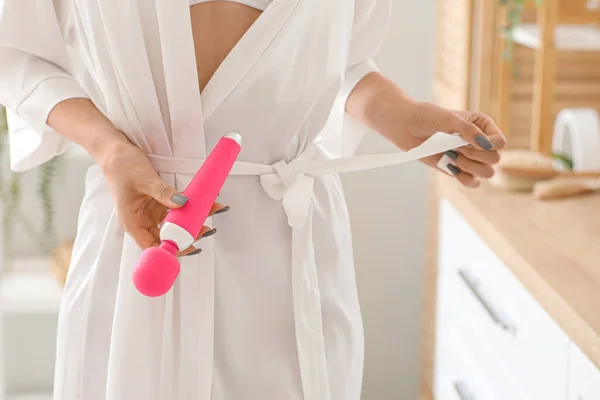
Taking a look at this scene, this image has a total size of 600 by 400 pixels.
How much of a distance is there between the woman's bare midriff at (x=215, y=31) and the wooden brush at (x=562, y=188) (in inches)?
34.9

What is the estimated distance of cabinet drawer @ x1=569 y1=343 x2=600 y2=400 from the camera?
107cm

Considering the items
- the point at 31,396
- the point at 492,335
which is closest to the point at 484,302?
the point at 492,335

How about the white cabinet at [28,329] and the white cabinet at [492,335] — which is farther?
the white cabinet at [28,329]

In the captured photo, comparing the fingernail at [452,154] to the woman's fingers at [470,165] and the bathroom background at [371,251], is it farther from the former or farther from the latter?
the bathroom background at [371,251]

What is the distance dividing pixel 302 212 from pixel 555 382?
18.4 inches

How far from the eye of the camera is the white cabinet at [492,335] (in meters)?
1.21

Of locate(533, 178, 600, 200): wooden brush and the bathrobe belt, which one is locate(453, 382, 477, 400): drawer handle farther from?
the bathrobe belt

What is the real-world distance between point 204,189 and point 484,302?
87 cm

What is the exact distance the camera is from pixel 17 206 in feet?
7.41

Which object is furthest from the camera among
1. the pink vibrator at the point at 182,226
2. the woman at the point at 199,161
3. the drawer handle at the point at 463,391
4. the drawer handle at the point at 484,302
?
the drawer handle at the point at 463,391

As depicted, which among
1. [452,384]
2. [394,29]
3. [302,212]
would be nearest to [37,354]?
[452,384]

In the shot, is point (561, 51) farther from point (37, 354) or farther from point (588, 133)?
point (37, 354)

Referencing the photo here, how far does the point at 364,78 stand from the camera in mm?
1142

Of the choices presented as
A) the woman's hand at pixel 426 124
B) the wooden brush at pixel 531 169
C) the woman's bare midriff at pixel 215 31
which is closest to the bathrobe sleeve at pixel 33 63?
the woman's bare midriff at pixel 215 31
